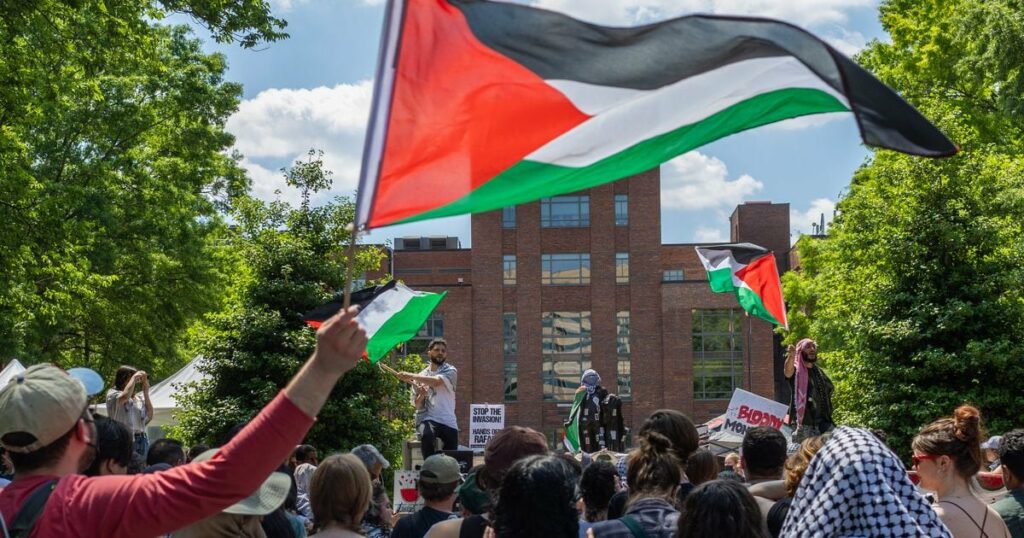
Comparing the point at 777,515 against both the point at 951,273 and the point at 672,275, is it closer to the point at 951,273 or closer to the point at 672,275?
the point at 951,273

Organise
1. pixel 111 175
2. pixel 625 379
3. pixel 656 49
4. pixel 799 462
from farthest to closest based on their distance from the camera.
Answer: pixel 625 379
pixel 111 175
pixel 799 462
pixel 656 49

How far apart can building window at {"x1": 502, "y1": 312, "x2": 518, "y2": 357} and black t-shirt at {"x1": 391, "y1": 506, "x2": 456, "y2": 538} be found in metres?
73.8

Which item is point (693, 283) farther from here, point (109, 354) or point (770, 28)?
point (770, 28)

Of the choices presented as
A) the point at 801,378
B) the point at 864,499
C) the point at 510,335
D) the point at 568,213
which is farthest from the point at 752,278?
the point at 568,213

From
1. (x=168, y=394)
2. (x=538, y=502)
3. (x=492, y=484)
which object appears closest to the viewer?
(x=538, y=502)

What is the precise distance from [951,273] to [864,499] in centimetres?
2216

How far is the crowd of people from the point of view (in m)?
2.88

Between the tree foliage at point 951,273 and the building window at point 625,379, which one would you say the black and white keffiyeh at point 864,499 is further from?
the building window at point 625,379

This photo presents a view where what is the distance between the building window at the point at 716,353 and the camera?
261ft

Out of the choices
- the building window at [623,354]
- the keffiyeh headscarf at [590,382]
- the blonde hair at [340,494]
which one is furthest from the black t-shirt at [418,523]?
the building window at [623,354]

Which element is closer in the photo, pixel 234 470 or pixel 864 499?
pixel 234 470

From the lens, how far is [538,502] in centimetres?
418

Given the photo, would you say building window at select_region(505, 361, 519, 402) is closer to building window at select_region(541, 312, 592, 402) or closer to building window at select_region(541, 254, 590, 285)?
building window at select_region(541, 312, 592, 402)

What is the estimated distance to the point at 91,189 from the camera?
2828 cm
